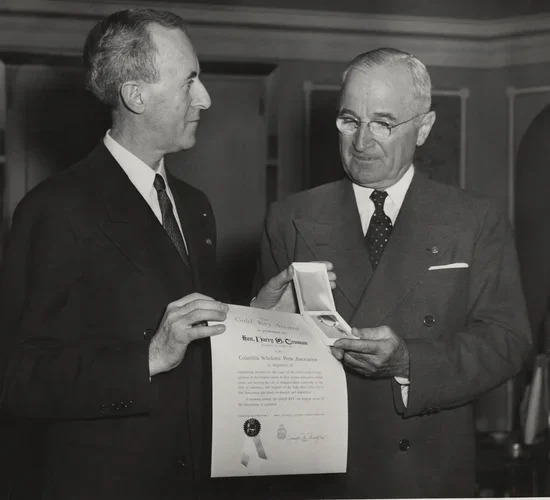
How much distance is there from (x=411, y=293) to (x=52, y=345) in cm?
89

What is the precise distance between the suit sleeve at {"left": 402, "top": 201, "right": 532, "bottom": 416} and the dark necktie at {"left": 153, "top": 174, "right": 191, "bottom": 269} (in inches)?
23.7

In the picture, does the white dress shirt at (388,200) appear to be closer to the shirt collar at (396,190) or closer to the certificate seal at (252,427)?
the shirt collar at (396,190)

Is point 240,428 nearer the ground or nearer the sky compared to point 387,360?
nearer the ground

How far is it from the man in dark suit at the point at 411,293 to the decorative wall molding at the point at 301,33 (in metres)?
0.80

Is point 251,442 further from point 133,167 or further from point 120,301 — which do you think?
point 133,167

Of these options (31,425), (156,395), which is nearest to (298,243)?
(156,395)

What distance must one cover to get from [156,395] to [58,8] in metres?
1.37

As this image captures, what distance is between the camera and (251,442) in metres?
1.72

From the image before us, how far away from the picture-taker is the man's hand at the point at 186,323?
1.62 meters

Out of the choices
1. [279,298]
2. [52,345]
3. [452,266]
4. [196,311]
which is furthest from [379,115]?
[52,345]

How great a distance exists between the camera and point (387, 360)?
5.85 ft

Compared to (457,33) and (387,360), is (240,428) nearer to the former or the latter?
(387,360)

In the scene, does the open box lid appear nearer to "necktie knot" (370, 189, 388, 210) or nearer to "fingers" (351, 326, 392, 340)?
"fingers" (351, 326, 392, 340)

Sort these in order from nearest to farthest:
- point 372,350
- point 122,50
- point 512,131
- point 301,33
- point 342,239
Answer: point 372,350 < point 122,50 < point 342,239 < point 301,33 < point 512,131
